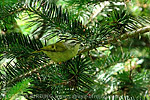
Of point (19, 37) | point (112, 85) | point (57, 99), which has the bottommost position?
point (112, 85)

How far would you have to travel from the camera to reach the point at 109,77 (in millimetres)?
792

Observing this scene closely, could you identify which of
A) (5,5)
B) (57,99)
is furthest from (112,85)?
(5,5)

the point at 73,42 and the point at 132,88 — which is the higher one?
the point at 73,42

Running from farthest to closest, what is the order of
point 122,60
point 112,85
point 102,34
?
point 112,85
point 122,60
point 102,34

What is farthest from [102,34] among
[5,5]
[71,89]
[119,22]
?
[5,5]

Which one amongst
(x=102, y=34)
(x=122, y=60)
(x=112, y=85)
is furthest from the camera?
(x=112, y=85)

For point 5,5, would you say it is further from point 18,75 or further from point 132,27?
point 132,27

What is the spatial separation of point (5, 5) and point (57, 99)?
280 mm

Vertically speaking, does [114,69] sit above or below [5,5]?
below

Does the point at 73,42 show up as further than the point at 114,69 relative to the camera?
No

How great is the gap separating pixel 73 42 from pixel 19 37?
16 cm

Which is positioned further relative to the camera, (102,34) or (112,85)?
(112,85)

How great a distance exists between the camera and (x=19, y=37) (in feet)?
1.68

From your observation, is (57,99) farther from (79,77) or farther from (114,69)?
(114,69)
